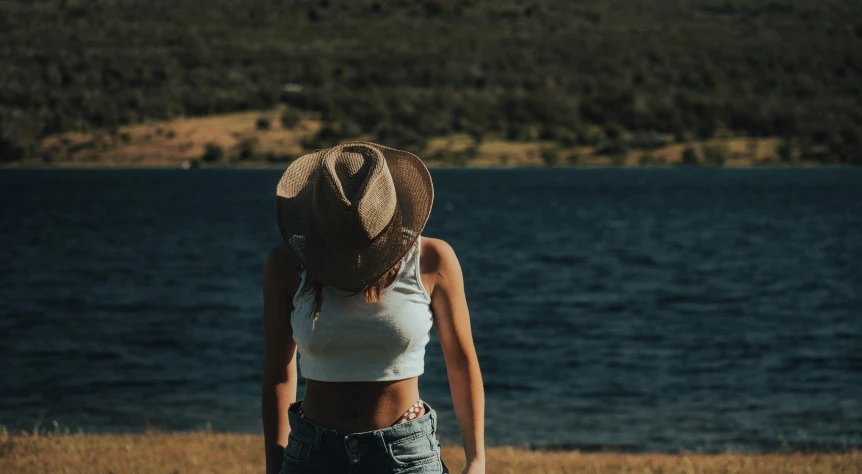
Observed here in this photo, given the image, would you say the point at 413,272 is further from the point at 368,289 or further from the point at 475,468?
the point at 475,468

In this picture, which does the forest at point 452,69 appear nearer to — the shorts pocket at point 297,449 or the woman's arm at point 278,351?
the woman's arm at point 278,351

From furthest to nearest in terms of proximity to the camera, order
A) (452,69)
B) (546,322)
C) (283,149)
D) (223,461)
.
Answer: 1. (452,69)
2. (283,149)
3. (546,322)
4. (223,461)

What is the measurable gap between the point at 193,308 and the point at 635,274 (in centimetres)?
2429

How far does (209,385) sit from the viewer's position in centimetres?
2514

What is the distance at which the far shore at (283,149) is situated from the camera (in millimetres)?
136000

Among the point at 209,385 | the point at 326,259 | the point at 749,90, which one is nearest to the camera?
the point at 326,259

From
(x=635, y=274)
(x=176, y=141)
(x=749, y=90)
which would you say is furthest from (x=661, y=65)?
(x=635, y=274)

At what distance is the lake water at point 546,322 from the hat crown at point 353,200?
11302 mm

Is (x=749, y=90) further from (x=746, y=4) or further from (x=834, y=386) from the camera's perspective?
(x=834, y=386)

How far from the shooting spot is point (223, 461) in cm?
980

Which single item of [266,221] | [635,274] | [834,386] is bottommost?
[266,221]

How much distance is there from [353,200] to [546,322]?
35.4 m

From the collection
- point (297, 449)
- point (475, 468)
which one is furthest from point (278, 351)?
point (475, 468)

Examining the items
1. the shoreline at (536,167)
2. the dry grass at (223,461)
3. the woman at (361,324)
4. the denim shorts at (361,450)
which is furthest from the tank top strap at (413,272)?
the shoreline at (536,167)
